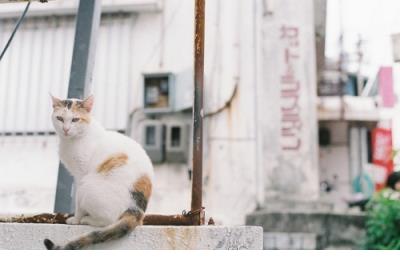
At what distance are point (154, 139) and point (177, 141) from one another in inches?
6.8

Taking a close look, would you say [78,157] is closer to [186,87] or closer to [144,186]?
[144,186]

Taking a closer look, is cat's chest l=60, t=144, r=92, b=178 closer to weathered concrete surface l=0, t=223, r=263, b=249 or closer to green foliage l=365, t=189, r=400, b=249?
weathered concrete surface l=0, t=223, r=263, b=249

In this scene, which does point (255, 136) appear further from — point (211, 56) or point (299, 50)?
point (299, 50)

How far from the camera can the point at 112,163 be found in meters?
1.12

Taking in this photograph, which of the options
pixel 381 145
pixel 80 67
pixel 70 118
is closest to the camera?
pixel 70 118

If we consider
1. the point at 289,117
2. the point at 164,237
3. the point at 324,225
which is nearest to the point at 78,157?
the point at 164,237

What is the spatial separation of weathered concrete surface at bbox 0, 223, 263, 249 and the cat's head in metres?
0.23

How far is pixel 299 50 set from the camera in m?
4.51

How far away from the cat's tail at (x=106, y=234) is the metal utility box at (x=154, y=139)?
2.38 meters

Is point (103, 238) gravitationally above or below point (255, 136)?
below

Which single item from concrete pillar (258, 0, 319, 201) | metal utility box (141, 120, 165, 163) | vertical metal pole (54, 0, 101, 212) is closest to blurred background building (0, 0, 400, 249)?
metal utility box (141, 120, 165, 163)

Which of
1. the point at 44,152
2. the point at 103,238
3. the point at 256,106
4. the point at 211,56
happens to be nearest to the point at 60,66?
the point at 44,152

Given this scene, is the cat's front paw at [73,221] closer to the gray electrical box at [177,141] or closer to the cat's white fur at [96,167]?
the cat's white fur at [96,167]
